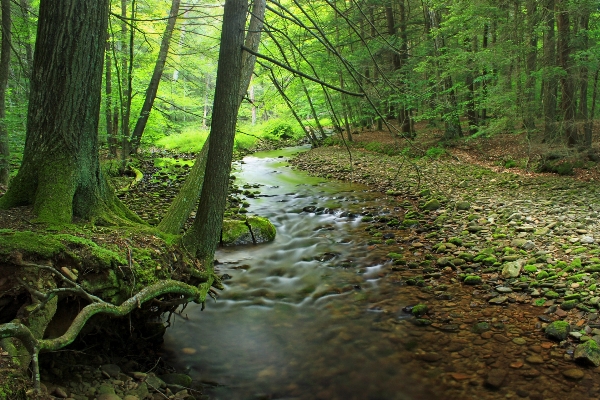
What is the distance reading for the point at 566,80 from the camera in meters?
10.3

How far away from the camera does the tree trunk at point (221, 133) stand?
12.1 feet

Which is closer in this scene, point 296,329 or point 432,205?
point 296,329

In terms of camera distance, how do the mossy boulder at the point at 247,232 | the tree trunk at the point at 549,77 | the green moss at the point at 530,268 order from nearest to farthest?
the green moss at the point at 530,268
the mossy boulder at the point at 247,232
the tree trunk at the point at 549,77

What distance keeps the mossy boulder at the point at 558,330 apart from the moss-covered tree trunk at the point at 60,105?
5025 millimetres

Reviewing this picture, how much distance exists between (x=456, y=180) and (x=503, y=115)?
2766 mm

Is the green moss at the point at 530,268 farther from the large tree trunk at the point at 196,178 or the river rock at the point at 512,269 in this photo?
the large tree trunk at the point at 196,178

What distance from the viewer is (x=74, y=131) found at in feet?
11.9

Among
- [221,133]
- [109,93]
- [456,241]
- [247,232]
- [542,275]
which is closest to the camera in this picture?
[221,133]

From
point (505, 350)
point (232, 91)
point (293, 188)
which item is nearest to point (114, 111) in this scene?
point (293, 188)

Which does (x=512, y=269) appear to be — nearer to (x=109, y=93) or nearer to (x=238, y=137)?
(x=109, y=93)

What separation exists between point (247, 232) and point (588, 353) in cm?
578

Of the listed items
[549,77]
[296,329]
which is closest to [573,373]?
[296,329]

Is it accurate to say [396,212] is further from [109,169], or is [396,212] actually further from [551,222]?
[109,169]

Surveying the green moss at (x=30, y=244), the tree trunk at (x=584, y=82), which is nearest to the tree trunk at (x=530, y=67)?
the tree trunk at (x=584, y=82)
